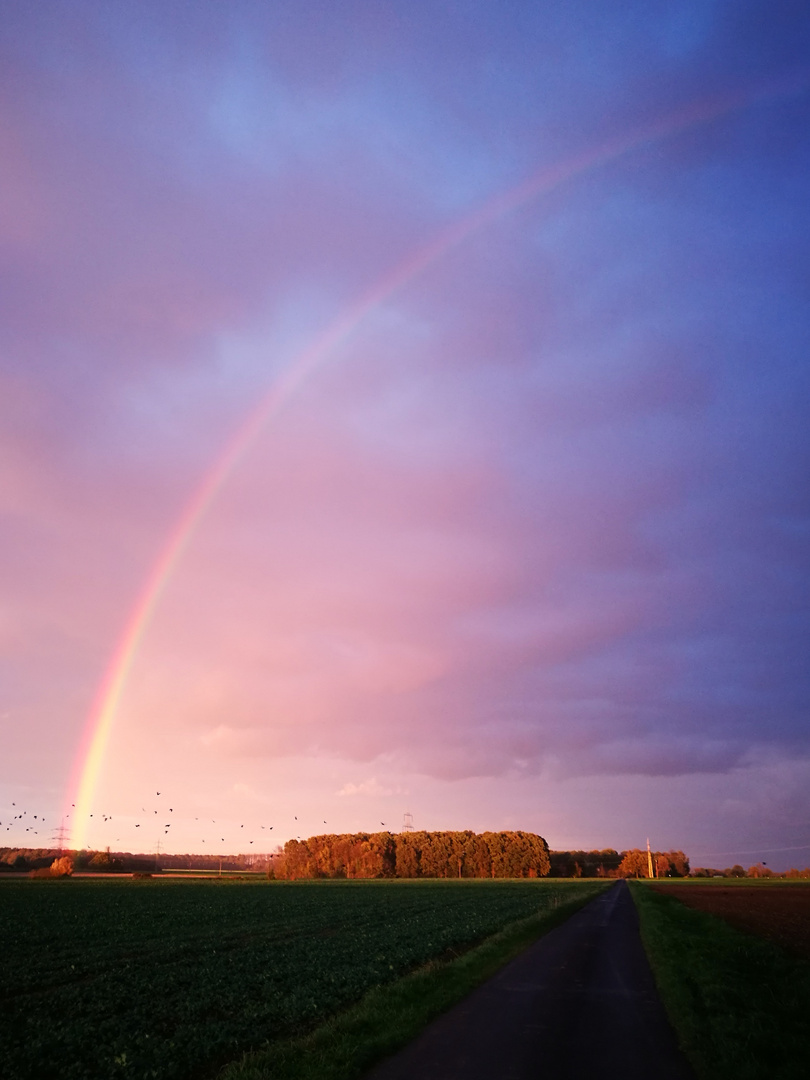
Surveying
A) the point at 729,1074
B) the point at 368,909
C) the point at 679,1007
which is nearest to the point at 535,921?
the point at 368,909

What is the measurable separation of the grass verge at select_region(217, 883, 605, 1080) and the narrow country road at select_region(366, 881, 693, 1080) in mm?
421

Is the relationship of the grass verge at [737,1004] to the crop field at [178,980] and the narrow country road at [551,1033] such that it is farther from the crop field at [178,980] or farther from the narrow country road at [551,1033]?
the crop field at [178,980]

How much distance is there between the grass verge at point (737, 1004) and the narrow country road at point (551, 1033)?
0.58 metres

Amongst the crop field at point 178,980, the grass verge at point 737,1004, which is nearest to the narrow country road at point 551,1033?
the grass verge at point 737,1004

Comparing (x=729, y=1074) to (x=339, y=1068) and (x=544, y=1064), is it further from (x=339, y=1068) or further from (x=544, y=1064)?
(x=339, y=1068)

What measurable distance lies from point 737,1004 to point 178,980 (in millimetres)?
17859

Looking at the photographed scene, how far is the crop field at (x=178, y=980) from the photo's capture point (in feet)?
48.2

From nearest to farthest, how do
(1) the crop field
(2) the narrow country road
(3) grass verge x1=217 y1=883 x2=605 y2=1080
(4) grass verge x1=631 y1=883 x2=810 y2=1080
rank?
1. (3) grass verge x1=217 y1=883 x2=605 y2=1080
2. (2) the narrow country road
3. (4) grass verge x1=631 y1=883 x2=810 y2=1080
4. (1) the crop field

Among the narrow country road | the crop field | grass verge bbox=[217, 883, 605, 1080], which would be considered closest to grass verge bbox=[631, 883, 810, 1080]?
the narrow country road

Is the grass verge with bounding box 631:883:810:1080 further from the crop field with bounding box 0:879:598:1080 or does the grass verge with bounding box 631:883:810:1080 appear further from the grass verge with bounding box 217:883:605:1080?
the crop field with bounding box 0:879:598:1080

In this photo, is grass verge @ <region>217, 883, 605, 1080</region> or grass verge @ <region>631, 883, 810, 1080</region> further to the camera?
grass verge @ <region>631, 883, 810, 1080</region>

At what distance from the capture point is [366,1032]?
15.1m

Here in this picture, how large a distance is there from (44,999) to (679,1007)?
18574 millimetres

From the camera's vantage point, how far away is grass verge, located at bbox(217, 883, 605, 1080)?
1257cm
